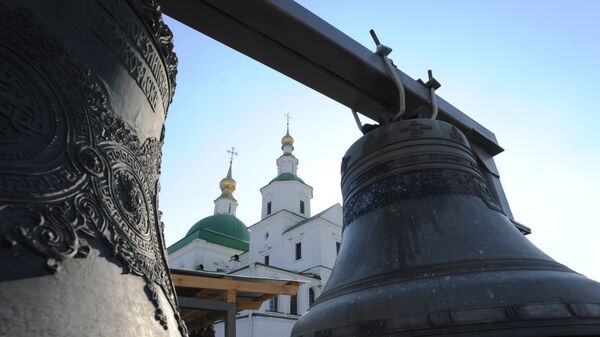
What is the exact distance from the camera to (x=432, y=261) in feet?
4.84

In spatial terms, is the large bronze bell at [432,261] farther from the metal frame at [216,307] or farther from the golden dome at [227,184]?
the golden dome at [227,184]

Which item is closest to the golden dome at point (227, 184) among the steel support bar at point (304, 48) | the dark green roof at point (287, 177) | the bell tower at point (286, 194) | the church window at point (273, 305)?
the bell tower at point (286, 194)

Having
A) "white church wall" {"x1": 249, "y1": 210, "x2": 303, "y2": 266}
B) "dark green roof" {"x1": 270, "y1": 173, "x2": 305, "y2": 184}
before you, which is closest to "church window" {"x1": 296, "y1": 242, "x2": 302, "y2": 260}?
"white church wall" {"x1": 249, "y1": 210, "x2": 303, "y2": 266}

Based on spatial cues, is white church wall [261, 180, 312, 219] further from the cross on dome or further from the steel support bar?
the steel support bar

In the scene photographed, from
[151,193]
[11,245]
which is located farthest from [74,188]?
[151,193]

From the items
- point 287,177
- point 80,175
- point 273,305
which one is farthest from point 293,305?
point 80,175

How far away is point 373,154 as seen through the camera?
2.01m

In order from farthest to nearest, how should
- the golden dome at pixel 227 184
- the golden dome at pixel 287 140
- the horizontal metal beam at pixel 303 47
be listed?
the golden dome at pixel 227 184
the golden dome at pixel 287 140
the horizontal metal beam at pixel 303 47

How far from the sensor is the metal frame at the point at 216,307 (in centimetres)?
510

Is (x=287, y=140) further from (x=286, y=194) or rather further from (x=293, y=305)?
(x=293, y=305)

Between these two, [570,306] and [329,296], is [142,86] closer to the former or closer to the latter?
[329,296]

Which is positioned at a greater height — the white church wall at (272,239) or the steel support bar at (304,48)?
the white church wall at (272,239)

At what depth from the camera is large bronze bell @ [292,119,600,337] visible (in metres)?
1.17

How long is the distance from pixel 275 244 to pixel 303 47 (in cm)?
2194
